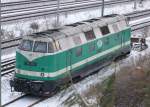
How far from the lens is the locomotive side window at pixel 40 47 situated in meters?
16.1

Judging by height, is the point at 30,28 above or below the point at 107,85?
below

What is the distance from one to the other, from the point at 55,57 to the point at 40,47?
0.66 m

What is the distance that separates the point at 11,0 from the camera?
45.5m

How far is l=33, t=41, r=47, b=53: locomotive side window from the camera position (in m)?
16.1

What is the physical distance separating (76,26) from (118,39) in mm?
3730

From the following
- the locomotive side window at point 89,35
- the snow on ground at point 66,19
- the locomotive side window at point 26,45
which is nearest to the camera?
the locomotive side window at point 26,45

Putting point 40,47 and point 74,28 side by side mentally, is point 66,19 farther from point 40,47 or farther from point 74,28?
point 40,47

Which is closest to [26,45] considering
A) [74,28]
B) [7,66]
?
[74,28]

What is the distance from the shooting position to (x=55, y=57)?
634 inches

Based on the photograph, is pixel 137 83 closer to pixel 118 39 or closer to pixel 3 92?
pixel 3 92

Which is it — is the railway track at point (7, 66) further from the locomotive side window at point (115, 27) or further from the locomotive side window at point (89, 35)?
the locomotive side window at point (115, 27)

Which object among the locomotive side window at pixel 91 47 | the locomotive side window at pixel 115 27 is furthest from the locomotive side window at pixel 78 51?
the locomotive side window at pixel 115 27

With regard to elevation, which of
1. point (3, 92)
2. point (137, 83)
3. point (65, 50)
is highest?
point (137, 83)

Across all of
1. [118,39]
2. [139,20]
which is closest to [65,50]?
[118,39]
